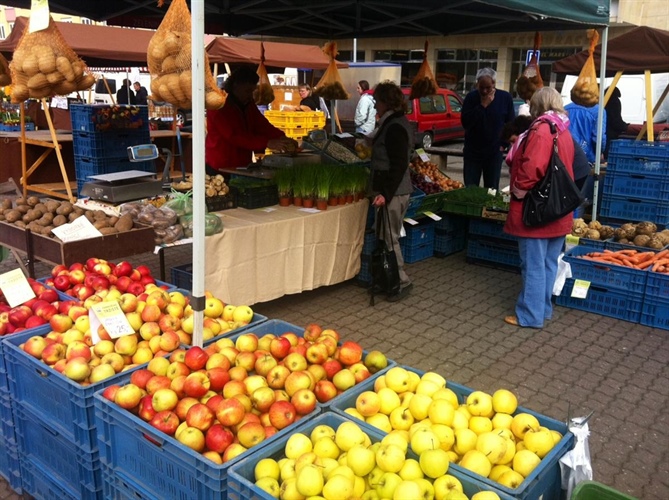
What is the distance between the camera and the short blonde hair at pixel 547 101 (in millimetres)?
4965

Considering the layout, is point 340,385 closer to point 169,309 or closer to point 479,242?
point 169,309

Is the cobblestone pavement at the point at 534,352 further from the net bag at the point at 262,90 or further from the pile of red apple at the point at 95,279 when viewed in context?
the net bag at the point at 262,90

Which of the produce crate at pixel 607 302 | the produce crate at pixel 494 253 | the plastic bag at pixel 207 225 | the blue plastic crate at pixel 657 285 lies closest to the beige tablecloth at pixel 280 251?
the plastic bag at pixel 207 225

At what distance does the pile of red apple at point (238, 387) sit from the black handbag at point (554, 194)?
2.79 meters

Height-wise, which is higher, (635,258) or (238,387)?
(238,387)

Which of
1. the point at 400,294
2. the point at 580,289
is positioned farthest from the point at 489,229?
the point at 400,294

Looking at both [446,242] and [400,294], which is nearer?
[400,294]

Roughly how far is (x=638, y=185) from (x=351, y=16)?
13.9 feet

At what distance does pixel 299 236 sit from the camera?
5500 millimetres

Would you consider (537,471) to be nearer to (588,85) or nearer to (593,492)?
(593,492)

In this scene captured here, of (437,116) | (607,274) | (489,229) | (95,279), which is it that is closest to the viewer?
(95,279)

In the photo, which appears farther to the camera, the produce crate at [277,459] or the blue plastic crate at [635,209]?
the blue plastic crate at [635,209]

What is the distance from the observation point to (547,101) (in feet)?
16.3

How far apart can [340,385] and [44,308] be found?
5.69 feet
